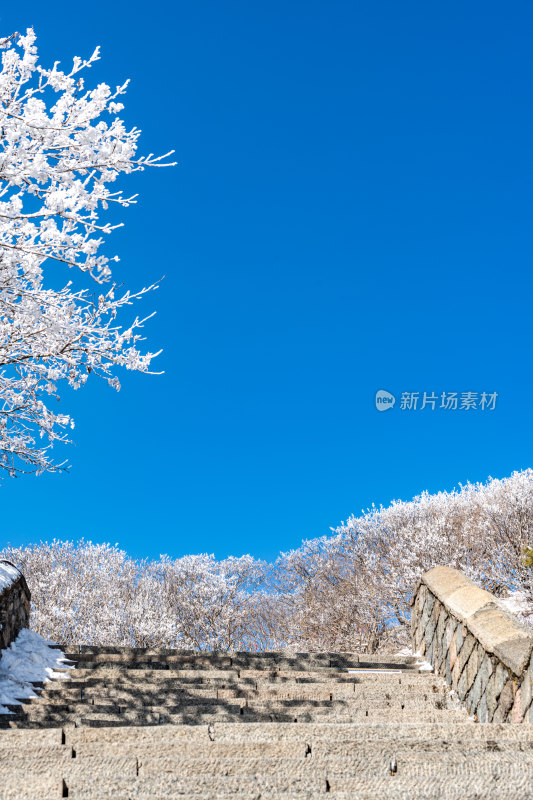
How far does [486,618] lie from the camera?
6.40 m

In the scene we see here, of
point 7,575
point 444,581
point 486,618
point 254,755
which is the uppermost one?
point 7,575

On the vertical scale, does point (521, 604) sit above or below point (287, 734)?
above

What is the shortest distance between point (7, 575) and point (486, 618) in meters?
6.15

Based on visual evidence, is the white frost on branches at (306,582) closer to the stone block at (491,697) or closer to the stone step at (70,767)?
the stone block at (491,697)

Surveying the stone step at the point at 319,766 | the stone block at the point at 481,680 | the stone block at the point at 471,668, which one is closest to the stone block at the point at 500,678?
the stone block at the point at 481,680

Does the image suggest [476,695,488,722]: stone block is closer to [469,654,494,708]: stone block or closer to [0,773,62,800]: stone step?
[469,654,494,708]: stone block

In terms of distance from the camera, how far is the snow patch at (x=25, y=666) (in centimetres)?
646

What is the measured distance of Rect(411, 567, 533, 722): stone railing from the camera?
17.7 feet

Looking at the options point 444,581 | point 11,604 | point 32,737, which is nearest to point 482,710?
point 444,581

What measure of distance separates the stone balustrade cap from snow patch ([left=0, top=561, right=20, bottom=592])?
5465 millimetres

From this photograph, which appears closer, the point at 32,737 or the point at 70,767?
the point at 70,767

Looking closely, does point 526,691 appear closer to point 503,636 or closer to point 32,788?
point 503,636

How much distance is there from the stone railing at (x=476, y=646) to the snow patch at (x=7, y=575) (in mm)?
5430

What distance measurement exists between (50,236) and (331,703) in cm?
580
